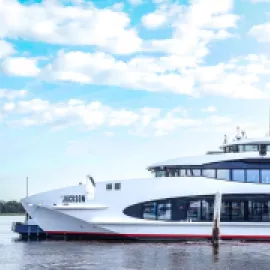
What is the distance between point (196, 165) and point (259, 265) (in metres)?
10.4

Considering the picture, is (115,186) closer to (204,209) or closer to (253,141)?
(204,209)

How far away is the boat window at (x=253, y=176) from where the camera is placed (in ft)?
117

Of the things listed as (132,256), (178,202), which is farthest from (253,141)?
(132,256)

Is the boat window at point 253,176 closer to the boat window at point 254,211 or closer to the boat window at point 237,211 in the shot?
the boat window at point 254,211

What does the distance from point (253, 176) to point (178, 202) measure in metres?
4.61

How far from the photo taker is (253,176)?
35.6 m

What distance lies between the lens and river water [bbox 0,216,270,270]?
26.1 m

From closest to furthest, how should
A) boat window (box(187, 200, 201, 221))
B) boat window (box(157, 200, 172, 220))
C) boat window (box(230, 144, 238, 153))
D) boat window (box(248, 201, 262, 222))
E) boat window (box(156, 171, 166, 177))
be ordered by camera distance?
boat window (box(157, 200, 172, 220))
boat window (box(187, 200, 201, 221))
boat window (box(248, 201, 262, 222))
boat window (box(156, 171, 166, 177))
boat window (box(230, 144, 238, 153))

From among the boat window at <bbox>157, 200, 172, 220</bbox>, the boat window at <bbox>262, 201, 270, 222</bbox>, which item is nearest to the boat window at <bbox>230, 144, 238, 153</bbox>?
the boat window at <bbox>262, 201, 270, 222</bbox>

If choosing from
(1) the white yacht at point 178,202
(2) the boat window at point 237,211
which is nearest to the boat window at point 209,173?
(1) the white yacht at point 178,202

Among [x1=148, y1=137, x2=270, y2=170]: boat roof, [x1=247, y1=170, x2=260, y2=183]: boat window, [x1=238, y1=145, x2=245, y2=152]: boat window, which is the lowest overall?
[x1=247, y1=170, x2=260, y2=183]: boat window

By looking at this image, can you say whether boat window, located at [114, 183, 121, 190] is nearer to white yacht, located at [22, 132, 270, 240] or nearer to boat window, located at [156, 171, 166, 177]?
white yacht, located at [22, 132, 270, 240]

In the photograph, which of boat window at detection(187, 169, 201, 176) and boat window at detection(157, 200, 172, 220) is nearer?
boat window at detection(157, 200, 172, 220)

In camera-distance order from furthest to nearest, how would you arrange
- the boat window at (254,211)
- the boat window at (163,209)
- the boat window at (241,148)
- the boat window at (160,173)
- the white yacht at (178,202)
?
the boat window at (241,148) < the boat window at (160,173) < the boat window at (254,211) < the boat window at (163,209) < the white yacht at (178,202)
